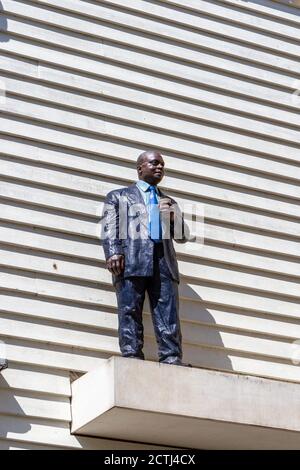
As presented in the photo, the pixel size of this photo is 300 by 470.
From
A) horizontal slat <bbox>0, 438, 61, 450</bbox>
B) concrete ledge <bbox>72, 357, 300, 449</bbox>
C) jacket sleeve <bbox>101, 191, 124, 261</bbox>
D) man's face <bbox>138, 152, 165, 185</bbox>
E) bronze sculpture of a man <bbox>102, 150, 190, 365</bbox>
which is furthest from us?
man's face <bbox>138, 152, 165, 185</bbox>

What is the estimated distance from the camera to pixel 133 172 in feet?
36.4

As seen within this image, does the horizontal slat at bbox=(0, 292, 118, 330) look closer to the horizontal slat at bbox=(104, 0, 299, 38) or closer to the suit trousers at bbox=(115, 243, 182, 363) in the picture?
the suit trousers at bbox=(115, 243, 182, 363)

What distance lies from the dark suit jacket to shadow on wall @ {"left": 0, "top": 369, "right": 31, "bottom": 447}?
1.20 m

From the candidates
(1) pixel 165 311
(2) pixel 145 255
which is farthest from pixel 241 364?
(2) pixel 145 255

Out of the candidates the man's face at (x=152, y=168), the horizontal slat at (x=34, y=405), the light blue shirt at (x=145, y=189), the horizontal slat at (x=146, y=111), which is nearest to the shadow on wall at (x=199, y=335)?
the light blue shirt at (x=145, y=189)

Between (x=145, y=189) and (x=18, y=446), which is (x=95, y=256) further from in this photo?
(x=18, y=446)

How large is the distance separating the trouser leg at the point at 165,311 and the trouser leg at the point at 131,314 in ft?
0.33

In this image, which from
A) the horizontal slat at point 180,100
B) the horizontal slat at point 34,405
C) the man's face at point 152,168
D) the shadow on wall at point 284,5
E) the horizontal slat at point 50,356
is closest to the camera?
the horizontal slat at point 34,405

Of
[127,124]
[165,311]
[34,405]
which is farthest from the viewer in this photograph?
[127,124]

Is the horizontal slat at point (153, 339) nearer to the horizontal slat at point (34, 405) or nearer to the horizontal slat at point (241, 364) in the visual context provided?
the horizontal slat at point (241, 364)

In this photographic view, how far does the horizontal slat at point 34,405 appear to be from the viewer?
32.1 ft

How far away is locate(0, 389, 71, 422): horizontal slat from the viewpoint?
9789mm

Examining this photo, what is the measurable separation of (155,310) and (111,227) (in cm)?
73

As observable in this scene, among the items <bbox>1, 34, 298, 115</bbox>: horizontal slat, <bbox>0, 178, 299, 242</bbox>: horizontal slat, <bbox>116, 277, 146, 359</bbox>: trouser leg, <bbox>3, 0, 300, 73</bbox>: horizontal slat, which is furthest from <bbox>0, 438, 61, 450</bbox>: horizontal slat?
<bbox>3, 0, 300, 73</bbox>: horizontal slat
